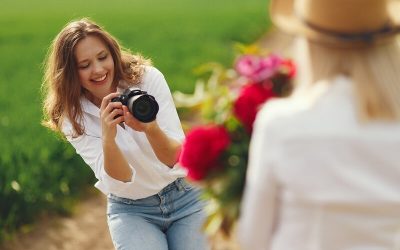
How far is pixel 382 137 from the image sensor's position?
5.21 feet

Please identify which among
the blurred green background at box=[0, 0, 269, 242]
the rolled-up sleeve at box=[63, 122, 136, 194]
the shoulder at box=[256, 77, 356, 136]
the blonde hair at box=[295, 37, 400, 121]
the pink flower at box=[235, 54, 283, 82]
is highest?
the blonde hair at box=[295, 37, 400, 121]

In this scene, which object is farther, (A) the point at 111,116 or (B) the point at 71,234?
(B) the point at 71,234

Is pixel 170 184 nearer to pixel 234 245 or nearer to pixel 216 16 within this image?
pixel 234 245

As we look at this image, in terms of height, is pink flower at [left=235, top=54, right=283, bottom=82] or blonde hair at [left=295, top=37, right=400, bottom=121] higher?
blonde hair at [left=295, top=37, right=400, bottom=121]

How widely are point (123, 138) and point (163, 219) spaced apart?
0.37m

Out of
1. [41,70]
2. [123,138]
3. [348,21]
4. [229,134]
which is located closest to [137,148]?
[123,138]

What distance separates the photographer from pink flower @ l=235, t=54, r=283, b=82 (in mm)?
1921

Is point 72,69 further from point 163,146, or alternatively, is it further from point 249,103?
point 249,103

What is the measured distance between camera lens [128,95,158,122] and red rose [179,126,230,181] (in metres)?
0.87

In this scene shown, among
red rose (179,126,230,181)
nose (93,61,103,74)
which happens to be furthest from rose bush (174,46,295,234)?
nose (93,61,103,74)

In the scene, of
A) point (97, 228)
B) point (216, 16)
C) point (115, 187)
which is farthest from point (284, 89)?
point (216, 16)

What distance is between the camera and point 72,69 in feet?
10.3

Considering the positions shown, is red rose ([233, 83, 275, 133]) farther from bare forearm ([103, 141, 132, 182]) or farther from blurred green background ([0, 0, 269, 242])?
blurred green background ([0, 0, 269, 242])

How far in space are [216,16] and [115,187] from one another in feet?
52.3
